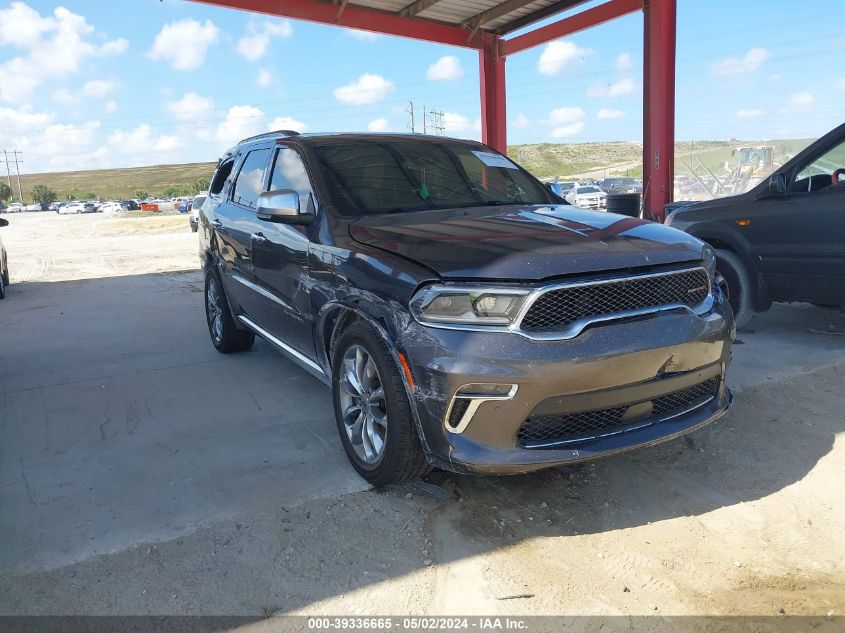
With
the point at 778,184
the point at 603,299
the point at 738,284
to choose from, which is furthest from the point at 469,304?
the point at 738,284

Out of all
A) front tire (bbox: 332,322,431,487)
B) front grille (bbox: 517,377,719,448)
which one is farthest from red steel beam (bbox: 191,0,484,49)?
front grille (bbox: 517,377,719,448)

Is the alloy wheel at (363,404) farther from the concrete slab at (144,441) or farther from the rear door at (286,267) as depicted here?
the rear door at (286,267)

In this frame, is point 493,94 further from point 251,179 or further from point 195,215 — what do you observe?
point 195,215

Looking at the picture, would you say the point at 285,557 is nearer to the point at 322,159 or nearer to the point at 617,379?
the point at 617,379

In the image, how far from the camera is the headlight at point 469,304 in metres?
2.63

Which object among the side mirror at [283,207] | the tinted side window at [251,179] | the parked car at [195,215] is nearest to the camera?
the side mirror at [283,207]

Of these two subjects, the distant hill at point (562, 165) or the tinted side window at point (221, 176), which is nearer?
the tinted side window at point (221, 176)

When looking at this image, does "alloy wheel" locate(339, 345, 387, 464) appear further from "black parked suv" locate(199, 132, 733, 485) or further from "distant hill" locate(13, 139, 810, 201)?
"distant hill" locate(13, 139, 810, 201)

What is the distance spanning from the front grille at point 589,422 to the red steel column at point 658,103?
32.4ft

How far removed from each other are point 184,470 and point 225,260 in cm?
225

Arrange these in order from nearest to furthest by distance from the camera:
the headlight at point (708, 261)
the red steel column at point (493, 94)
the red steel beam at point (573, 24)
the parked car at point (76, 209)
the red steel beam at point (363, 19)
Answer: the headlight at point (708, 261), the red steel beam at point (363, 19), the red steel beam at point (573, 24), the red steel column at point (493, 94), the parked car at point (76, 209)

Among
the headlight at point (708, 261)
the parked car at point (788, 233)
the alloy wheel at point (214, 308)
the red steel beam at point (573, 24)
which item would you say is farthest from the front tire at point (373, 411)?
the red steel beam at point (573, 24)

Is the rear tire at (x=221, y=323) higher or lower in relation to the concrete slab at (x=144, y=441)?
higher

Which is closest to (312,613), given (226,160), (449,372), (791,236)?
(449,372)
